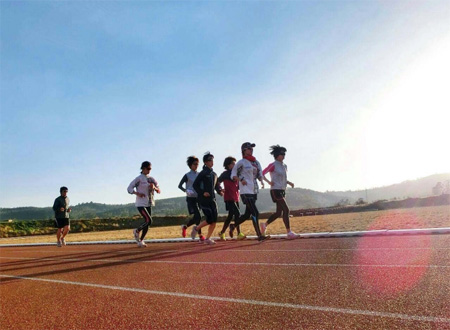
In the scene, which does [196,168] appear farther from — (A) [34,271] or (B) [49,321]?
(B) [49,321]

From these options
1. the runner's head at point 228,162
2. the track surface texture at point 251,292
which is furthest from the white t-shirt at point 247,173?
the track surface texture at point 251,292

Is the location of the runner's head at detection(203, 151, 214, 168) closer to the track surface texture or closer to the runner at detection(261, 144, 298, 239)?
the runner at detection(261, 144, 298, 239)

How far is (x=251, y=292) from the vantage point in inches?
155

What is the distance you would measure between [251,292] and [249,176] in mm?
5550

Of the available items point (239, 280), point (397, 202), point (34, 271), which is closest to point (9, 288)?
point (34, 271)

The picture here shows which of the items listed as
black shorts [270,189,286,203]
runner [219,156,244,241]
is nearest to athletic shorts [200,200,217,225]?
runner [219,156,244,241]

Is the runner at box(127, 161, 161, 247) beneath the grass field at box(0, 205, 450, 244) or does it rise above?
above

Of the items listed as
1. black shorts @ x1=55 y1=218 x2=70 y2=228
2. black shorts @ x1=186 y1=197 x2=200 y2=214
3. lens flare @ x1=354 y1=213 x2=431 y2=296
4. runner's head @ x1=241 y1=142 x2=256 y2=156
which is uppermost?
runner's head @ x1=241 y1=142 x2=256 y2=156

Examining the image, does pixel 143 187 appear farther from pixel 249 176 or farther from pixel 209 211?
pixel 249 176

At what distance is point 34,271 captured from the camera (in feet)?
23.1

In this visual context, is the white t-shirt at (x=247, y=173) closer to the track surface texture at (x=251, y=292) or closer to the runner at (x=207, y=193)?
the runner at (x=207, y=193)

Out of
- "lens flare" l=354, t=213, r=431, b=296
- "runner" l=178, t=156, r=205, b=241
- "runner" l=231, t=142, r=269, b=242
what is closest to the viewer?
"lens flare" l=354, t=213, r=431, b=296

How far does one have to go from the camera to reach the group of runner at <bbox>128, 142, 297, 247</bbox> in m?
9.38

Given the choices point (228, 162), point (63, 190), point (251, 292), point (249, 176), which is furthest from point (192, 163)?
point (251, 292)
